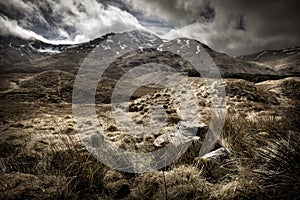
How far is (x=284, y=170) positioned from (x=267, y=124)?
7.05ft

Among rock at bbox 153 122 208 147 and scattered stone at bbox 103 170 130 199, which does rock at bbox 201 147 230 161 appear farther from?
scattered stone at bbox 103 170 130 199

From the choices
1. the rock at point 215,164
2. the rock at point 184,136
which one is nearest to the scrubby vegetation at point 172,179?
the rock at point 215,164

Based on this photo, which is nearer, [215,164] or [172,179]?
[172,179]

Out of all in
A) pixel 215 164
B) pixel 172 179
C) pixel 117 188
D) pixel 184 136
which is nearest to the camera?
pixel 117 188

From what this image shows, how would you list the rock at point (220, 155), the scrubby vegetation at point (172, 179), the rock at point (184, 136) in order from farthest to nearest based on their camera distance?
the rock at point (184, 136) < the rock at point (220, 155) < the scrubby vegetation at point (172, 179)

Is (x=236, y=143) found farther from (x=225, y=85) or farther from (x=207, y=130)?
(x=225, y=85)

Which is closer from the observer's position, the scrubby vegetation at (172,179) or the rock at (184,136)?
the scrubby vegetation at (172,179)

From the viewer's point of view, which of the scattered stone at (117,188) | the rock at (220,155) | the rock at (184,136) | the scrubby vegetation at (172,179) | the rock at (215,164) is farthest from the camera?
the rock at (184,136)

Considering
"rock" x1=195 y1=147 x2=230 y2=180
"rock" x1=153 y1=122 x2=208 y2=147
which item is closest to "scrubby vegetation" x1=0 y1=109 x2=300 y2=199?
"rock" x1=195 y1=147 x2=230 y2=180

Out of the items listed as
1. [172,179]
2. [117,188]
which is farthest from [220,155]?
[117,188]

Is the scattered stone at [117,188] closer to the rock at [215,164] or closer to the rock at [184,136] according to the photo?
the rock at [215,164]

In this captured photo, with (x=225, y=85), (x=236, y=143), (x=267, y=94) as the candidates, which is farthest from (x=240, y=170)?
(x=267, y=94)

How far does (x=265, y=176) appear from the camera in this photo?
2.63 meters

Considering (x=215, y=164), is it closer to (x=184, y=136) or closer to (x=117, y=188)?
(x=184, y=136)
